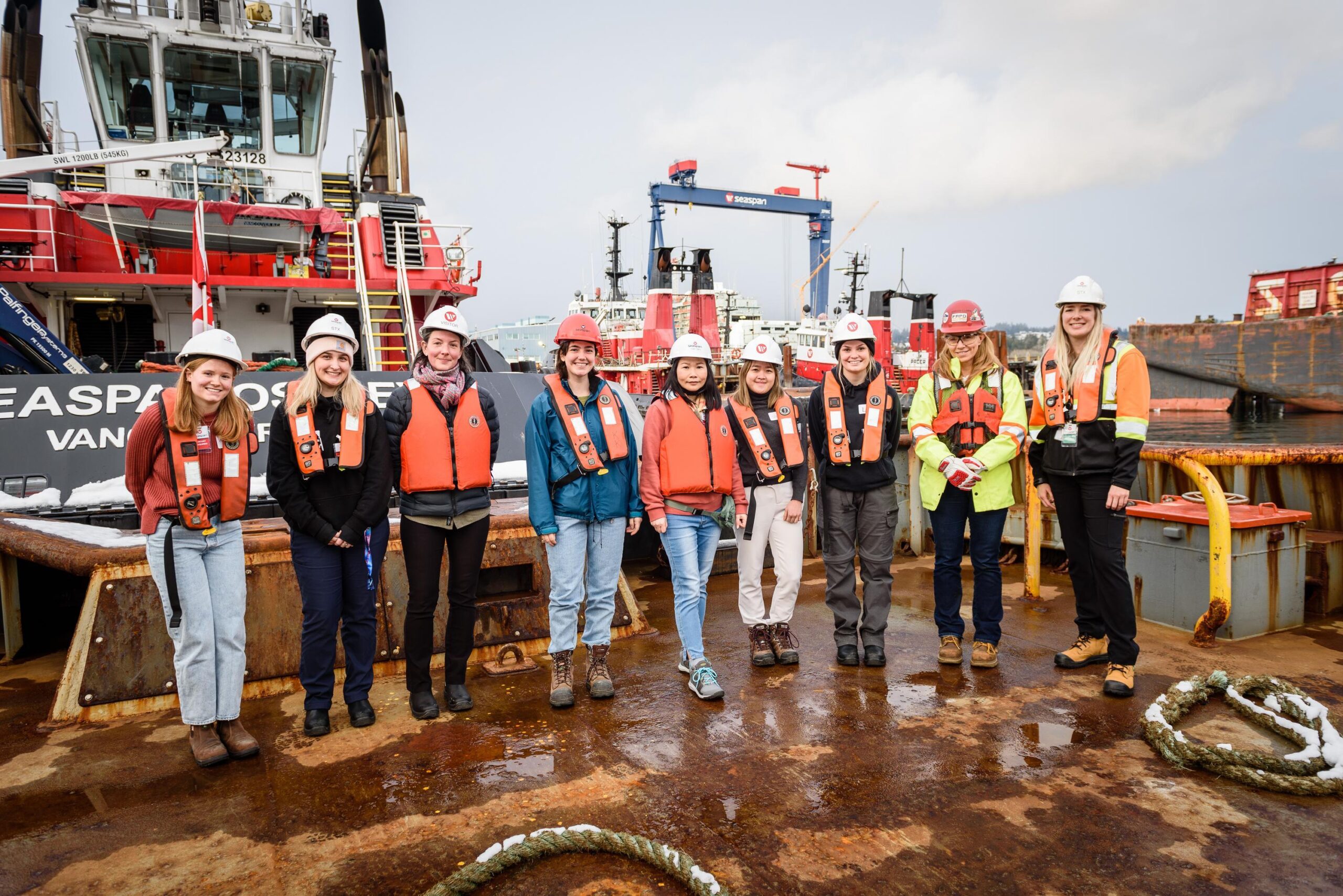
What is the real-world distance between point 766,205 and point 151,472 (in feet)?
121

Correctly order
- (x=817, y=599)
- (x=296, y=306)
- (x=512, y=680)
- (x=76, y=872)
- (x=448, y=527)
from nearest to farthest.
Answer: (x=76, y=872)
(x=448, y=527)
(x=512, y=680)
(x=817, y=599)
(x=296, y=306)

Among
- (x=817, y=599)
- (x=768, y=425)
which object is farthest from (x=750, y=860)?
(x=817, y=599)

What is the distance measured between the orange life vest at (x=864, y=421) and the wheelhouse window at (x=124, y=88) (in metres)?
9.15

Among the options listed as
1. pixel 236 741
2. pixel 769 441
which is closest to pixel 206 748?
pixel 236 741

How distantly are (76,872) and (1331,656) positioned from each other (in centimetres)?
555

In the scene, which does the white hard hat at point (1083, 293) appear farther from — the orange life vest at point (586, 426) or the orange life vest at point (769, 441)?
the orange life vest at point (586, 426)

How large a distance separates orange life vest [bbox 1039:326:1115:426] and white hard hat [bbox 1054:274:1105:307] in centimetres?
17

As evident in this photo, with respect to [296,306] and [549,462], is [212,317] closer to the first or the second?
[296,306]

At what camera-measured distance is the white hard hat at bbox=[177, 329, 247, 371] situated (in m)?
3.02

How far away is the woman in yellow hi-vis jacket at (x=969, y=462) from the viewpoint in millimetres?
4035

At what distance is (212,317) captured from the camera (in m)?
7.68

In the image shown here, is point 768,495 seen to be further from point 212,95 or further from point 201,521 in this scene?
point 212,95

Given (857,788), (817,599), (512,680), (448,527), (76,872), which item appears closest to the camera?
(76,872)

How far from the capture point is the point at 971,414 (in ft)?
13.5
